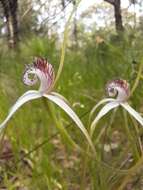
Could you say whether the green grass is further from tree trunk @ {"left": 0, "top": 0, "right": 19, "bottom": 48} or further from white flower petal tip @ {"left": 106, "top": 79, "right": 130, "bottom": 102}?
tree trunk @ {"left": 0, "top": 0, "right": 19, "bottom": 48}

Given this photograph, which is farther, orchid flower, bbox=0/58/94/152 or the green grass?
the green grass

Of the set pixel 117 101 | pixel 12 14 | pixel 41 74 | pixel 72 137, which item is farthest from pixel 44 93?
pixel 12 14

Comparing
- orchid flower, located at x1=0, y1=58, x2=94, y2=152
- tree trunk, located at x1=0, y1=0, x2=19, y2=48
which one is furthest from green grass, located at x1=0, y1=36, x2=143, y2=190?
tree trunk, located at x1=0, y1=0, x2=19, y2=48

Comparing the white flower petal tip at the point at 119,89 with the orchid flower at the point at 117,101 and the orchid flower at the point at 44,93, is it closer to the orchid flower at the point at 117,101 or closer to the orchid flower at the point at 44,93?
the orchid flower at the point at 117,101

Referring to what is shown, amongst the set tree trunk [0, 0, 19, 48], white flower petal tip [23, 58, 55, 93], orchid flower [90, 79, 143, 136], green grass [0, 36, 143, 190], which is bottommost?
green grass [0, 36, 143, 190]

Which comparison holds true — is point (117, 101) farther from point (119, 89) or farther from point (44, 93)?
point (44, 93)

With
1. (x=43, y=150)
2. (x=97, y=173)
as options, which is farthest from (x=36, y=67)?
(x=43, y=150)

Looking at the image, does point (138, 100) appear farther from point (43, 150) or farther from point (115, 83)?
point (115, 83)

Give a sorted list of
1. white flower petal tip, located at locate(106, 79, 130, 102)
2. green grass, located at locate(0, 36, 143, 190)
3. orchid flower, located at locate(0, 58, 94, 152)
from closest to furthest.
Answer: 1. orchid flower, located at locate(0, 58, 94, 152)
2. white flower petal tip, located at locate(106, 79, 130, 102)
3. green grass, located at locate(0, 36, 143, 190)
